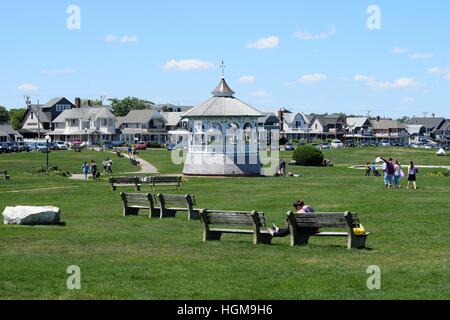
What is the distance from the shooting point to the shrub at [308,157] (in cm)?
6806

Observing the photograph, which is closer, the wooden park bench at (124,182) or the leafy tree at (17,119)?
the wooden park bench at (124,182)

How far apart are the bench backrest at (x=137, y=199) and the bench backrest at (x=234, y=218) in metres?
6.69

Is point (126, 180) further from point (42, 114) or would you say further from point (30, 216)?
point (42, 114)

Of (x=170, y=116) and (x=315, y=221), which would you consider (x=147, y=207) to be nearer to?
(x=315, y=221)

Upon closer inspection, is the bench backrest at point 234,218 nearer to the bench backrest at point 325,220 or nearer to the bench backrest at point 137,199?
the bench backrest at point 325,220

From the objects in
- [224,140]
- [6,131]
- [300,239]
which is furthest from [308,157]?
[6,131]

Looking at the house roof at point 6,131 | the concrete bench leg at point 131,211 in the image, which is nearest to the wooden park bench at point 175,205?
the concrete bench leg at point 131,211

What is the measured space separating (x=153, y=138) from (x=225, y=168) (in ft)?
321

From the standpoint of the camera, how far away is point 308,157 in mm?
68188

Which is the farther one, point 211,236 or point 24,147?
point 24,147

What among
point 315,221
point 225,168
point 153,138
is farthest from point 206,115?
point 153,138

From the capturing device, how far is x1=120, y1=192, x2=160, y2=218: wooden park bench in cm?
2544

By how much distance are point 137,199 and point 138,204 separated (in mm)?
322

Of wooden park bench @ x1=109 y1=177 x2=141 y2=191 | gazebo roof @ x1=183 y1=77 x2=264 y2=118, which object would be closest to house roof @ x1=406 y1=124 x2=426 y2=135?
gazebo roof @ x1=183 y1=77 x2=264 y2=118
